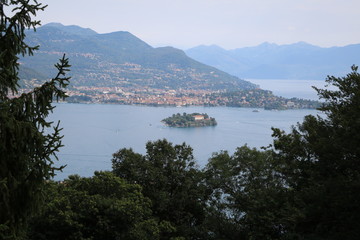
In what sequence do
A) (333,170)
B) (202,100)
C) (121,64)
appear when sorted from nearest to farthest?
(333,170), (202,100), (121,64)

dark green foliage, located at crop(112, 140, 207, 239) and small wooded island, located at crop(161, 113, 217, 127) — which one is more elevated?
dark green foliage, located at crop(112, 140, 207, 239)

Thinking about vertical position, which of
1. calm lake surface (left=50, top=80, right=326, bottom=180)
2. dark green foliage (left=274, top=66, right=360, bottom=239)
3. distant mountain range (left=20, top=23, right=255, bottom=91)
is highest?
distant mountain range (left=20, top=23, right=255, bottom=91)

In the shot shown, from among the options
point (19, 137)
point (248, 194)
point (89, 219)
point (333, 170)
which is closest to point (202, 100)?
point (248, 194)

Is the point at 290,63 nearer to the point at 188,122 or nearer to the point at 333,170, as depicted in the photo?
the point at 188,122

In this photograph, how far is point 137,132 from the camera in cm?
3675

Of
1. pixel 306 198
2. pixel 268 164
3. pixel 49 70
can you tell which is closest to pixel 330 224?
pixel 306 198

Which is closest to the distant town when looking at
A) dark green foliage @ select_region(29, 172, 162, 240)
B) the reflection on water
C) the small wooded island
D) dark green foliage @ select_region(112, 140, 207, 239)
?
the reflection on water

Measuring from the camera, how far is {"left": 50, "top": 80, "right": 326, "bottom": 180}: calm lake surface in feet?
88.5

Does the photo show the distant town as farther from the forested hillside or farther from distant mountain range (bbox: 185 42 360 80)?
distant mountain range (bbox: 185 42 360 80)

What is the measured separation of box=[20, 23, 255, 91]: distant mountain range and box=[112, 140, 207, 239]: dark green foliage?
69572 mm

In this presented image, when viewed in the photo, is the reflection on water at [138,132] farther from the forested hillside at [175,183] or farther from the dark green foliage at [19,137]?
the dark green foliage at [19,137]

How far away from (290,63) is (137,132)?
129m

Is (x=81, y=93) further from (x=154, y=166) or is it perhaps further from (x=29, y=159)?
(x=29, y=159)

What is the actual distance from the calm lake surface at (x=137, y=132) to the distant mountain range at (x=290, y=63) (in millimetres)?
70132
